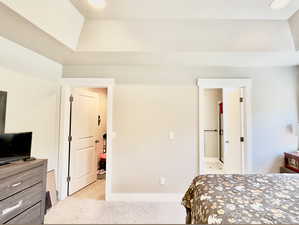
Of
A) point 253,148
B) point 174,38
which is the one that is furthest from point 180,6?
point 253,148

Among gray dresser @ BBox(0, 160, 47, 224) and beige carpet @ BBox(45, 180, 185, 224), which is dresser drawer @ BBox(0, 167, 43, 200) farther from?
beige carpet @ BBox(45, 180, 185, 224)

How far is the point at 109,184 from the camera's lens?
2.89 metres

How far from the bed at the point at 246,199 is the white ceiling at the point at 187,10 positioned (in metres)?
1.88

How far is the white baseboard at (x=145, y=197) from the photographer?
2879 mm

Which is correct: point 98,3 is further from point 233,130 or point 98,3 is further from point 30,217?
point 233,130

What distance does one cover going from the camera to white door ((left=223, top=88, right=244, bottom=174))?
3045mm

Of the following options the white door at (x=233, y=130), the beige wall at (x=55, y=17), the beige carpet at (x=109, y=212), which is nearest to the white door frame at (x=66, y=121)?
the beige carpet at (x=109, y=212)

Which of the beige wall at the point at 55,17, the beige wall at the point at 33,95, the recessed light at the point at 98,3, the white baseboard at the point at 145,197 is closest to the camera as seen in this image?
the beige wall at the point at 55,17

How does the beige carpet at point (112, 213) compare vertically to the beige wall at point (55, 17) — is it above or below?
below

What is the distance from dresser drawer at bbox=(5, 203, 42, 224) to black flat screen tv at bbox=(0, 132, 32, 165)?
1.89 ft

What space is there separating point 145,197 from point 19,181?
1838mm

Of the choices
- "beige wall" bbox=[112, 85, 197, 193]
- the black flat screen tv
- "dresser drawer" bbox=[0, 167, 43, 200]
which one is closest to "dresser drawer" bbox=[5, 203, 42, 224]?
"dresser drawer" bbox=[0, 167, 43, 200]

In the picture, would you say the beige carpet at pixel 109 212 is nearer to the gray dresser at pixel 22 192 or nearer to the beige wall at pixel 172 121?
the beige wall at pixel 172 121

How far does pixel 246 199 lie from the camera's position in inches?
51.3
